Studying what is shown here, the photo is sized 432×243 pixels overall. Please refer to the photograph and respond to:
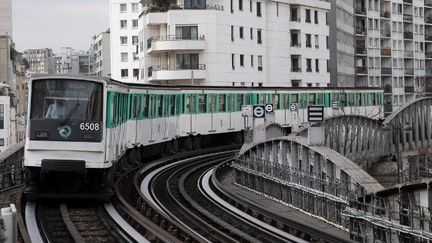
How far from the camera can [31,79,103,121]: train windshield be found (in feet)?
55.0

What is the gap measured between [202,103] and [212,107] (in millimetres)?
1013

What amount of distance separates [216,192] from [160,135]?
977cm

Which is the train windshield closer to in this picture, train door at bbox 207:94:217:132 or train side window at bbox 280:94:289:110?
train door at bbox 207:94:217:132

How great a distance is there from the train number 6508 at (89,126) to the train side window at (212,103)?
67.2 ft

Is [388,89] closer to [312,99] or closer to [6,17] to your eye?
[312,99]

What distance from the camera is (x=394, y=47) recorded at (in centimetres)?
9444

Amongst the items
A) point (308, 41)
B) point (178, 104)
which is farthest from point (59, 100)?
point (308, 41)

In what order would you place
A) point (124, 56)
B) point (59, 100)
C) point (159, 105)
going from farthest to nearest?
point (124, 56)
point (159, 105)
point (59, 100)

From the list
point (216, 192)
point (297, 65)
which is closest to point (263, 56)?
point (297, 65)

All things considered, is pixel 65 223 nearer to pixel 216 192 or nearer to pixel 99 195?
pixel 99 195

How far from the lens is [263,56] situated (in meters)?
60.8

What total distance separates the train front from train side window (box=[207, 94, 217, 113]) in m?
20.4

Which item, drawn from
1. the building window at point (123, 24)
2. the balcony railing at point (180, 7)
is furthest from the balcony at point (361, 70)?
the balcony railing at point (180, 7)

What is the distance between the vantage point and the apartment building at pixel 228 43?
180 ft
